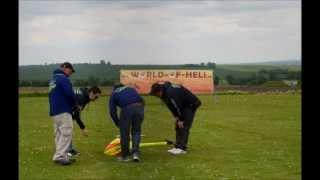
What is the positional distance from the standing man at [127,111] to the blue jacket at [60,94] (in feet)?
2.49

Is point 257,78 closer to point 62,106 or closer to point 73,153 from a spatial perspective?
point 73,153

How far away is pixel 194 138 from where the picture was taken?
49.3ft

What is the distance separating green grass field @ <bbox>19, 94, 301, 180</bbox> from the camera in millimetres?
9867

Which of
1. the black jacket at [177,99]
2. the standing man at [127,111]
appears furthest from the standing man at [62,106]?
the black jacket at [177,99]

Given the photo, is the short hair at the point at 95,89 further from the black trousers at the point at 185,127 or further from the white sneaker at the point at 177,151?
the white sneaker at the point at 177,151

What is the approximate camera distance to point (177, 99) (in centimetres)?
1162

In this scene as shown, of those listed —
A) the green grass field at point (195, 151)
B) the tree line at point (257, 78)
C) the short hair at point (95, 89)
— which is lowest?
the green grass field at point (195, 151)

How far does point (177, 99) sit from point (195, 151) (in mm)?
1459

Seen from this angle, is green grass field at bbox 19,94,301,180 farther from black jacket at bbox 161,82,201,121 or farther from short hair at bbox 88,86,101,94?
short hair at bbox 88,86,101,94

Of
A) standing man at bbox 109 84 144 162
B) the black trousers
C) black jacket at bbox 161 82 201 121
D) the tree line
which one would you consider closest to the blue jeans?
standing man at bbox 109 84 144 162

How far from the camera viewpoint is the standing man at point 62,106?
10641 millimetres
